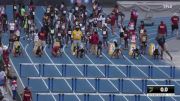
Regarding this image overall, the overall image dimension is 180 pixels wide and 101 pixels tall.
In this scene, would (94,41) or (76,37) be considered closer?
(94,41)

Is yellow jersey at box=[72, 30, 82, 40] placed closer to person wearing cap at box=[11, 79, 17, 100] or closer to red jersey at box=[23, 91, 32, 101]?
person wearing cap at box=[11, 79, 17, 100]

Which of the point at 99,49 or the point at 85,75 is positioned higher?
the point at 99,49

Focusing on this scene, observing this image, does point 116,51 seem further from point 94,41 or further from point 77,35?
point 77,35

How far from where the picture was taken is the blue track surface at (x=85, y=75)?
35.6 meters

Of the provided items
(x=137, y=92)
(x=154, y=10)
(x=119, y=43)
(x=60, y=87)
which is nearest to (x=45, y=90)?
(x=60, y=87)

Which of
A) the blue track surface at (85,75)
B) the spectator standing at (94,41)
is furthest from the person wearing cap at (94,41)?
the blue track surface at (85,75)

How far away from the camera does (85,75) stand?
39.3 metres

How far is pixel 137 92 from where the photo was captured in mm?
36312

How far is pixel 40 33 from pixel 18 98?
9940 mm

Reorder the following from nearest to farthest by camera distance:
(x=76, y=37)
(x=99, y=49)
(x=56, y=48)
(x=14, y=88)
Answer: (x=14, y=88) → (x=56, y=48) → (x=99, y=49) → (x=76, y=37)

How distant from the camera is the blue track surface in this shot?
35.6 meters

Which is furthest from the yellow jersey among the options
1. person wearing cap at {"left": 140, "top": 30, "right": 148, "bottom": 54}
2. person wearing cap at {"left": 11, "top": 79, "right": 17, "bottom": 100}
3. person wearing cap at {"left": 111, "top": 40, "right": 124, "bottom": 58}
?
person wearing cap at {"left": 11, "top": 79, "right": 17, "bottom": 100}
